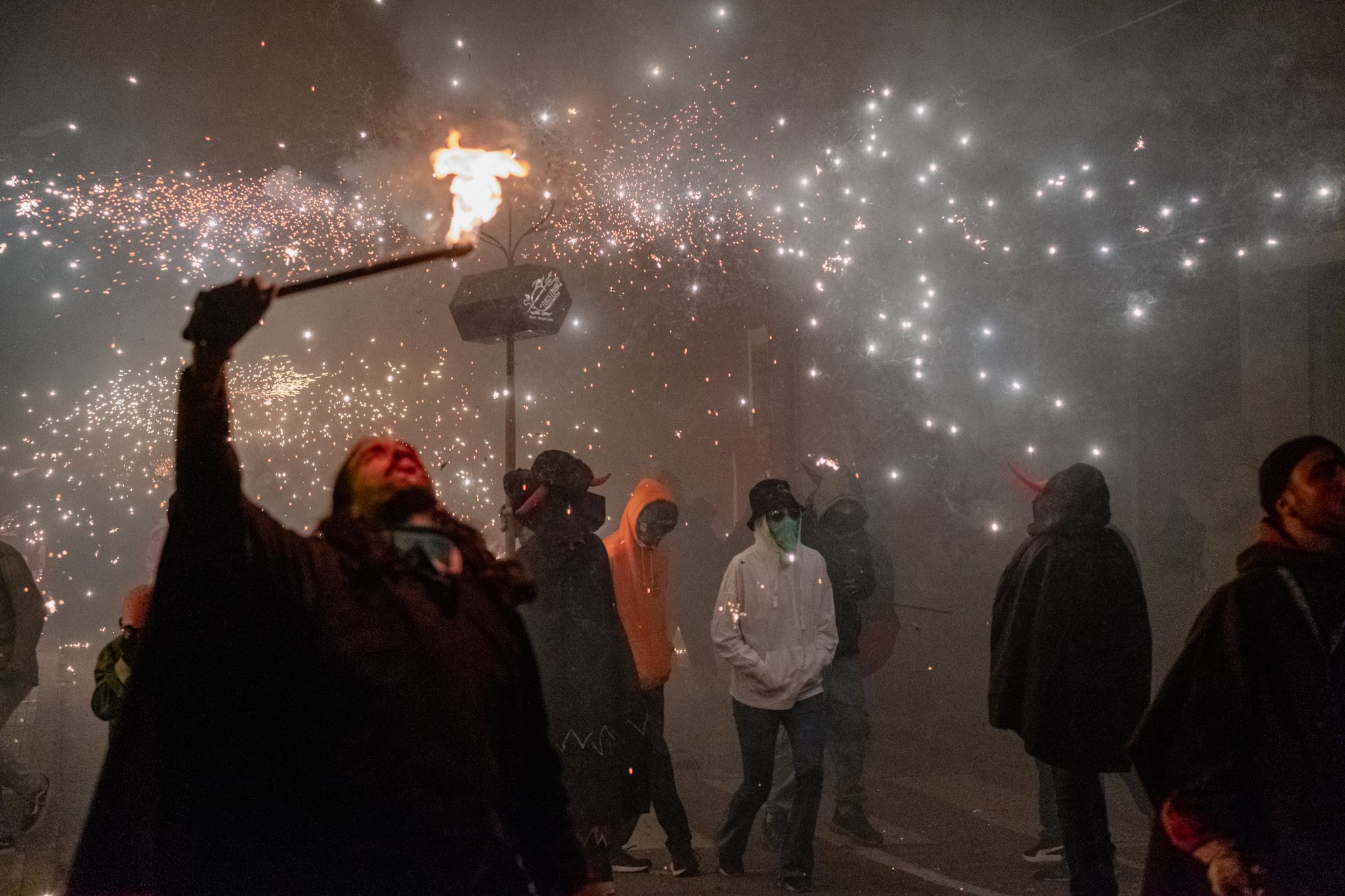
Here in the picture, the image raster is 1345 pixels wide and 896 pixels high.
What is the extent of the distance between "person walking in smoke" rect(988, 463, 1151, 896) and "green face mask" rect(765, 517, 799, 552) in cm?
120

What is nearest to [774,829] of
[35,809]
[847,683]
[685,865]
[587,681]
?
[685,865]

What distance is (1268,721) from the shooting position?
321 centimetres

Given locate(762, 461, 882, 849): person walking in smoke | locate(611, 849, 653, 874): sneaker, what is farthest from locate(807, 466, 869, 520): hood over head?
locate(611, 849, 653, 874): sneaker

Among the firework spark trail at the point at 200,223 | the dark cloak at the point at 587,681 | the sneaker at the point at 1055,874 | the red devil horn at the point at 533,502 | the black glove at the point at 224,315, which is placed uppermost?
the firework spark trail at the point at 200,223

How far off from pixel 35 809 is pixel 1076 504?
6443 millimetres

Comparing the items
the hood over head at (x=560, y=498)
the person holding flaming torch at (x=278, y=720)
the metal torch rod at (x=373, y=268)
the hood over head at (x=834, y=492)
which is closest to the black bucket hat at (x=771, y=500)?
the hood over head at (x=560, y=498)

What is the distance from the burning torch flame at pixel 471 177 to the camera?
5.16 m

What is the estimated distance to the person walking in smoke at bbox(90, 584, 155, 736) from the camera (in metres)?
4.78

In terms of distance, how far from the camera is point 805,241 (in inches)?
485

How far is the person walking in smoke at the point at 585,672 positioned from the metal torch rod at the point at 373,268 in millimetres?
2867

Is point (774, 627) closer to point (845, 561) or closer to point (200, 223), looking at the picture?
point (845, 561)

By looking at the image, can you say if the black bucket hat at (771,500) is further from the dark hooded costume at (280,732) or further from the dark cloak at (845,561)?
the dark hooded costume at (280,732)

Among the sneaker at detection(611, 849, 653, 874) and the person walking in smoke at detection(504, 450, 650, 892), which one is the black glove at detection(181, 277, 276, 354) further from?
the sneaker at detection(611, 849, 653, 874)

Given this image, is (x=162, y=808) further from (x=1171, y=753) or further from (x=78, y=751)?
(x=78, y=751)
